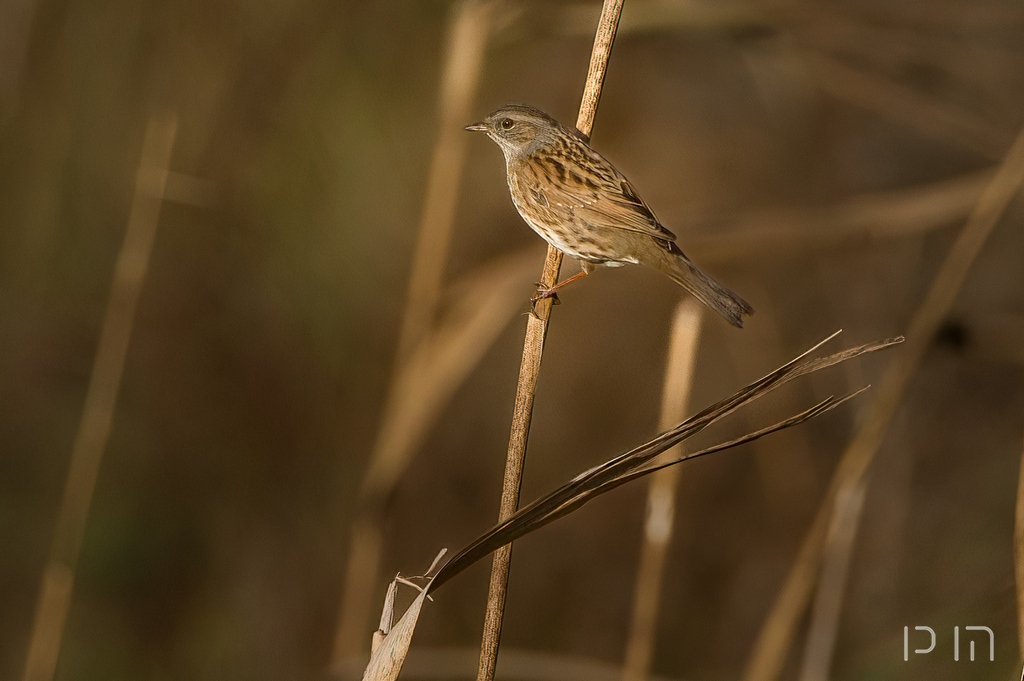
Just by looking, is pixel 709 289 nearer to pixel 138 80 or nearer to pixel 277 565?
pixel 277 565

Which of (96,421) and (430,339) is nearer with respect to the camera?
(430,339)

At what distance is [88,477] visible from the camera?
2.63m

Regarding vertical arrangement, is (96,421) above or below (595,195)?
below

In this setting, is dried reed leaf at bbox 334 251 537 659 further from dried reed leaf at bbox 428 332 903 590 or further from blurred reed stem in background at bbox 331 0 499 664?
dried reed leaf at bbox 428 332 903 590

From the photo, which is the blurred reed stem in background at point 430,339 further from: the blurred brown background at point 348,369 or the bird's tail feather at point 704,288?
the blurred brown background at point 348,369

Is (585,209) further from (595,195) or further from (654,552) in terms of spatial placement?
(654,552)

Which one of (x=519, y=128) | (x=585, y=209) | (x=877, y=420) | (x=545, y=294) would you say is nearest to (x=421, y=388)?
(x=545, y=294)

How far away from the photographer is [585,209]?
2.48 metres

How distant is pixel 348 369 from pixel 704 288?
2579 millimetres

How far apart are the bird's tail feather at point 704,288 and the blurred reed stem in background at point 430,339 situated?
0.54 metres

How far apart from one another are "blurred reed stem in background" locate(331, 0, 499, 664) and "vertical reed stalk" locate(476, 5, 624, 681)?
23.7 inches

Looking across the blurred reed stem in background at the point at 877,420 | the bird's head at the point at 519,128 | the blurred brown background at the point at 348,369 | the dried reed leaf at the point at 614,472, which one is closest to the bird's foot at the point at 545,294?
the dried reed leaf at the point at 614,472

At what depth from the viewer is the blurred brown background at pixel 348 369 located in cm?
391
